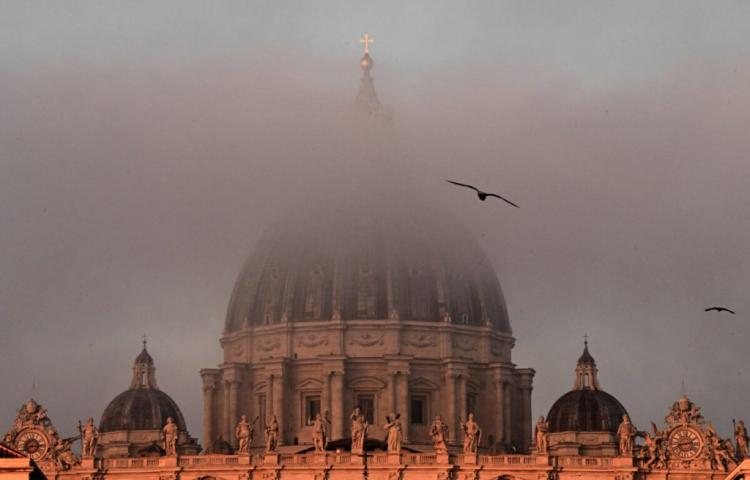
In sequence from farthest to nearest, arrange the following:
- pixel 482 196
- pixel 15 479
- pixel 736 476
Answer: pixel 736 476 < pixel 482 196 < pixel 15 479

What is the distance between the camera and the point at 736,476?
560ft

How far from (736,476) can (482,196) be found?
31191 millimetres

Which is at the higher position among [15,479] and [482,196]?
[482,196]

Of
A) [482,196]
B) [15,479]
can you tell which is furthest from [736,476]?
[15,479]

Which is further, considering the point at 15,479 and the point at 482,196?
the point at 482,196

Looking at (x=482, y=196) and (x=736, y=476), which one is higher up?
(x=482, y=196)

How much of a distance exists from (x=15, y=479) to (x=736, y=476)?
167 ft

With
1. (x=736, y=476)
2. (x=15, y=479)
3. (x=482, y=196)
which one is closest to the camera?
(x=15, y=479)

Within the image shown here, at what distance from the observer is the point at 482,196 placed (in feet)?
486

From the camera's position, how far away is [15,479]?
135 metres

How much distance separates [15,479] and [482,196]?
28194 mm

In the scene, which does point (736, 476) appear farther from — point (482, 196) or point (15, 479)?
point (15, 479)

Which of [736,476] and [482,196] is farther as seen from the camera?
[736,476]
